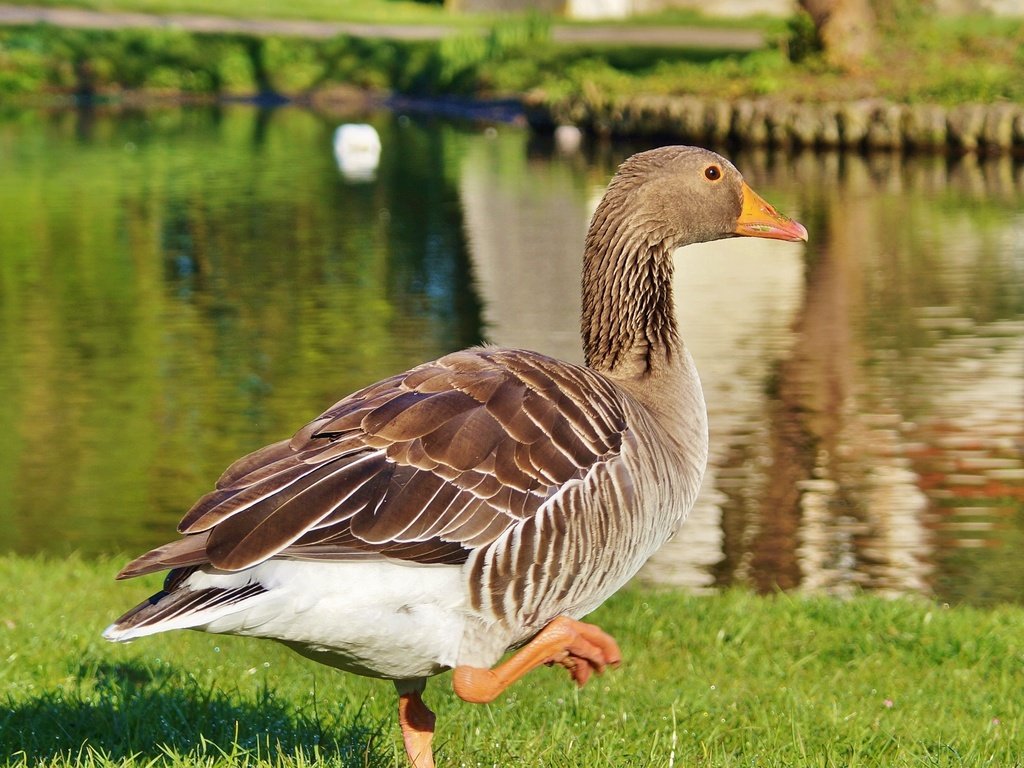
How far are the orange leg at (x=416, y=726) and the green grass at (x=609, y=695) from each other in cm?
18

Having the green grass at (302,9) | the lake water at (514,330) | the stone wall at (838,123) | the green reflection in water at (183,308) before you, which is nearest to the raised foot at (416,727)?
the lake water at (514,330)

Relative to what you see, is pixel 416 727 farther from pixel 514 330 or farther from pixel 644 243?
pixel 514 330

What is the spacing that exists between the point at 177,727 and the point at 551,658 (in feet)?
4.72

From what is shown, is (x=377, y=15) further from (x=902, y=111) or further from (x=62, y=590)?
(x=62, y=590)

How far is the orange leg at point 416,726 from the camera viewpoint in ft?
16.2

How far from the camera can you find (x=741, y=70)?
106ft

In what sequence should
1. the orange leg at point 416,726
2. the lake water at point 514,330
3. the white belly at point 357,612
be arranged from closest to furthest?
1. the white belly at point 357,612
2. the orange leg at point 416,726
3. the lake water at point 514,330

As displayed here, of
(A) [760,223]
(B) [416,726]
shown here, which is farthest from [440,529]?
(A) [760,223]

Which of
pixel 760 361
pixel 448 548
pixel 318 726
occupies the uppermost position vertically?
pixel 448 548

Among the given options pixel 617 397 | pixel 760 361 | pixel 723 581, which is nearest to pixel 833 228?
pixel 760 361

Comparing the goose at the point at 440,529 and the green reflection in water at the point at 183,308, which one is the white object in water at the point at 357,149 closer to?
the green reflection in water at the point at 183,308

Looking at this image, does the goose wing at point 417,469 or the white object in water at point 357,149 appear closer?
Answer: the goose wing at point 417,469

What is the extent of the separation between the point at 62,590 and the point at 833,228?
48.5ft

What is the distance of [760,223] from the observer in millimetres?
6023
